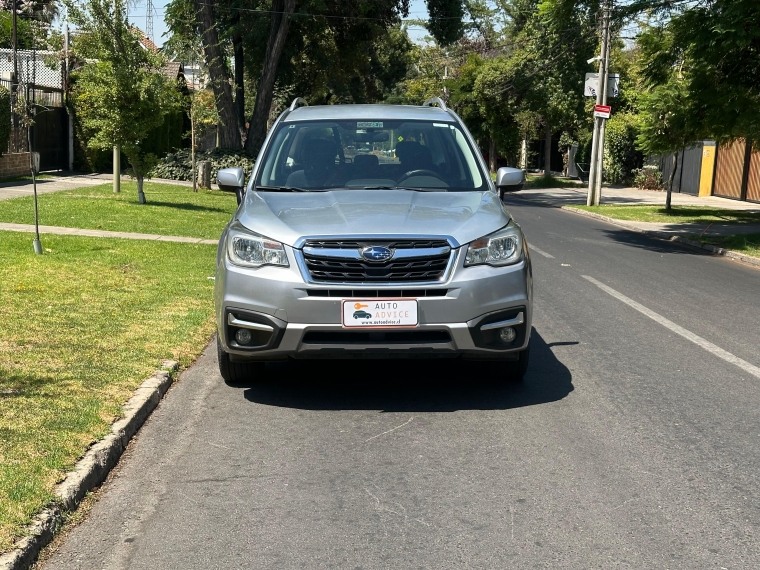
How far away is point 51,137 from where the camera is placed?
33281 millimetres

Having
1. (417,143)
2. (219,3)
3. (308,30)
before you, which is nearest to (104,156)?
(219,3)

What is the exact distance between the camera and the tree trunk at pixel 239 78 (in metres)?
39.4

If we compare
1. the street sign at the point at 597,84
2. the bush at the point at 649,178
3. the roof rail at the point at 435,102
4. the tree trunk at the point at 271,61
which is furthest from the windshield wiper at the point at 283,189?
the bush at the point at 649,178

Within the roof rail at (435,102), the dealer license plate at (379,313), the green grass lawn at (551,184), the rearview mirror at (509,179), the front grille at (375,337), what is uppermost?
the roof rail at (435,102)

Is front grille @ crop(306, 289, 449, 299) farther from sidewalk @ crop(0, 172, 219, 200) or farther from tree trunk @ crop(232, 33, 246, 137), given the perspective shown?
tree trunk @ crop(232, 33, 246, 137)

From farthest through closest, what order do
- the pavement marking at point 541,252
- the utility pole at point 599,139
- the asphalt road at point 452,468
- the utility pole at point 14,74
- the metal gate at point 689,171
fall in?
the metal gate at point 689,171 → the utility pole at point 599,139 → the utility pole at point 14,74 → the pavement marking at point 541,252 → the asphalt road at point 452,468

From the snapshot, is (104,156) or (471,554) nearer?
(471,554)

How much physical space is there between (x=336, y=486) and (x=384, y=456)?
1.75ft

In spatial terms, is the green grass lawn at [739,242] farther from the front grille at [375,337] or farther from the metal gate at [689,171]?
the metal gate at [689,171]

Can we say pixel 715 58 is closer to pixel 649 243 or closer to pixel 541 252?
pixel 649 243

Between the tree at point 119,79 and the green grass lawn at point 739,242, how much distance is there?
11443 mm

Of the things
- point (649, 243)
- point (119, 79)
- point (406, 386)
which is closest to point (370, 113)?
point (406, 386)

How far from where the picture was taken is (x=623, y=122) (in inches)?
1737

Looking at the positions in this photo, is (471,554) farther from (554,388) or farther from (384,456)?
(554,388)
